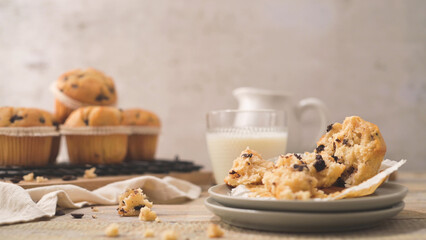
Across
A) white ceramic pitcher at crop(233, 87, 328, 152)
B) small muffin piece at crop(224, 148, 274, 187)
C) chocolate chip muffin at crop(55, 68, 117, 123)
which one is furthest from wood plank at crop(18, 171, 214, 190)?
small muffin piece at crop(224, 148, 274, 187)

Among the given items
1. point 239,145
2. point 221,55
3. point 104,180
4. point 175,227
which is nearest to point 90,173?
point 104,180

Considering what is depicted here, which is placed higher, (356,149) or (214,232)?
(356,149)

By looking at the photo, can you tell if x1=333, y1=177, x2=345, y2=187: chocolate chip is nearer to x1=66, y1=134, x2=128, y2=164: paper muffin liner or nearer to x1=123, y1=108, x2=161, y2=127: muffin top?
x1=66, y1=134, x2=128, y2=164: paper muffin liner

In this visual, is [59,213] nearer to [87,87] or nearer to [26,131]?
[26,131]

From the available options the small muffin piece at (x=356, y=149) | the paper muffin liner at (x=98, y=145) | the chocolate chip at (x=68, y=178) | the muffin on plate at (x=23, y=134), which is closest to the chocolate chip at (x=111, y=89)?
the paper muffin liner at (x=98, y=145)

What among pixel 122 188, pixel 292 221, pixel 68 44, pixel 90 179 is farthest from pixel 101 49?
pixel 292 221

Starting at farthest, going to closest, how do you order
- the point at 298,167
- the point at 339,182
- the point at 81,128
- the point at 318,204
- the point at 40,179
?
the point at 81,128 → the point at 40,179 → the point at 339,182 → the point at 298,167 → the point at 318,204
